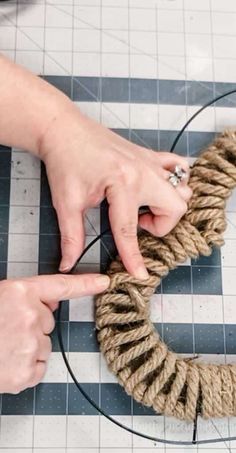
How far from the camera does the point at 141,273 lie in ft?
2.61

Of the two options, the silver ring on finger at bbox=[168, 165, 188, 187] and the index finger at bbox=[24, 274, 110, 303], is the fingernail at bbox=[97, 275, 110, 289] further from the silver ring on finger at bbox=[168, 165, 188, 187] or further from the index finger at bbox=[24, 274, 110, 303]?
the silver ring on finger at bbox=[168, 165, 188, 187]

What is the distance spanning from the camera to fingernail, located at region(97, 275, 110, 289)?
2.62ft

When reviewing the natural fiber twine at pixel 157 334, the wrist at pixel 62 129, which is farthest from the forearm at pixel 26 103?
the natural fiber twine at pixel 157 334

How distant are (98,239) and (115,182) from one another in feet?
0.45

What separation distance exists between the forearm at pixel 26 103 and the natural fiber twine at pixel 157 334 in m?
0.21

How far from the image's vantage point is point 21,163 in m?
0.91

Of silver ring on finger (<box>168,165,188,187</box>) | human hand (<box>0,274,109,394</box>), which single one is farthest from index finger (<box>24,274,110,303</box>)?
silver ring on finger (<box>168,165,188,187</box>)

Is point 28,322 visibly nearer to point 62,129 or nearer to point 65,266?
point 65,266

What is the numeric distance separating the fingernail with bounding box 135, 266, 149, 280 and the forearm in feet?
0.70

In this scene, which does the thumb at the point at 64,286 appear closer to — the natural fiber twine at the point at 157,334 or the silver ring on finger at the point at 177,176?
the natural fiber twine at the point at 157,334

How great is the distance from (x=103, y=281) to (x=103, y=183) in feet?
0.43

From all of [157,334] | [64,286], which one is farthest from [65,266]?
[157,334]

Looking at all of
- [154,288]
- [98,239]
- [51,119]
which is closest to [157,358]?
[154,288]

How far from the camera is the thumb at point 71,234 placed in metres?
0.78
